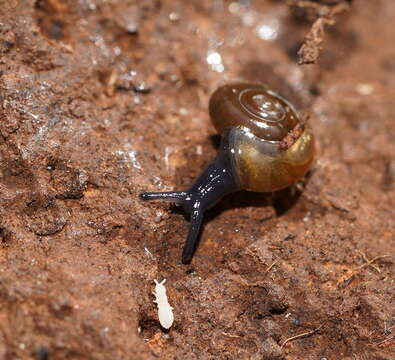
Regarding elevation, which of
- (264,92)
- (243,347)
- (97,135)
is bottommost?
(243,347)

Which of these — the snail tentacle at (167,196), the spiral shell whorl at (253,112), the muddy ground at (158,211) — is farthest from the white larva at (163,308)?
the spiral shell whorl at (253,112)

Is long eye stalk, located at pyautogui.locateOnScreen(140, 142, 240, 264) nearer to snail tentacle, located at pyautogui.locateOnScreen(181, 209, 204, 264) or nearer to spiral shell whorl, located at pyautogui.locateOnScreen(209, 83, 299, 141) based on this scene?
snail tentacle, located at pyautogui.locateOnScreen(181, 209, 204, 264)

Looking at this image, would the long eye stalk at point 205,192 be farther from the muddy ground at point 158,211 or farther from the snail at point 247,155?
the muddy ground at point 158,211

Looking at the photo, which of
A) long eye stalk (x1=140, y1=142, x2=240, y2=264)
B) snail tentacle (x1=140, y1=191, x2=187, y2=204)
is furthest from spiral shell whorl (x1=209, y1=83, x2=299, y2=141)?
snail tentacle (x1=140, y1=191, x2=187, y2=204)

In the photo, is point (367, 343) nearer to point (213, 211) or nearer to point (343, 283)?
point (343, 283)

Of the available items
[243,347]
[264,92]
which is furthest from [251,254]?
[264,92]

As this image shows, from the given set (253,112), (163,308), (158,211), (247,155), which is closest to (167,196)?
(158,211)

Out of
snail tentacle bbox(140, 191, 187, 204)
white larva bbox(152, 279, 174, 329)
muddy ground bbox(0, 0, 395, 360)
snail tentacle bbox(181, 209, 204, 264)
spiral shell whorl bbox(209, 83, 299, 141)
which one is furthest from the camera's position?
spiral shell whorl bbox(209, 83, 299, 141)
